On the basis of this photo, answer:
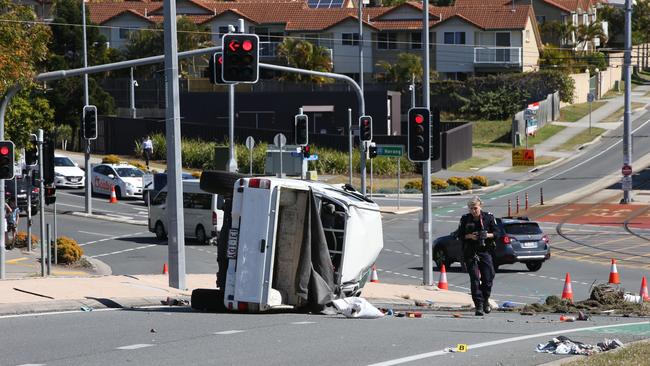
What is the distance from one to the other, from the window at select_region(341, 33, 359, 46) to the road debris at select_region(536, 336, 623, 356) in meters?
81.0

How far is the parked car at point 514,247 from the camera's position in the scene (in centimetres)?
3225

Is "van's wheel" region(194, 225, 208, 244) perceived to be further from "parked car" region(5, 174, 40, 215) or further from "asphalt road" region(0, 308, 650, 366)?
"asphalt road" region(0, 308, 650, 366)

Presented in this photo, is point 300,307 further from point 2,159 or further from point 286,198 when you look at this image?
point 2,159

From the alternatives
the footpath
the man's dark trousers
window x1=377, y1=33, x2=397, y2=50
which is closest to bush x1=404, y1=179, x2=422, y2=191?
the footpath

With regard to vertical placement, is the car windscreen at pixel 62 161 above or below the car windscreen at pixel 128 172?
above

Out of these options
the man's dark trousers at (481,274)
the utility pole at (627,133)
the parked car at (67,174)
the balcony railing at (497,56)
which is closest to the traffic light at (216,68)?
the man's dark trousers at (481,274)

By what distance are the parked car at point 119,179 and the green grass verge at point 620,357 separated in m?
42.1

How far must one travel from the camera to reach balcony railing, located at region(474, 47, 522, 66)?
303ft

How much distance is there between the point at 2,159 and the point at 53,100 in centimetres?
4264

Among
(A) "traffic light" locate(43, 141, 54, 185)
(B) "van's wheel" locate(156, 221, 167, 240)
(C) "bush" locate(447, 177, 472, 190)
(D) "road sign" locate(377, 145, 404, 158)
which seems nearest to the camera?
(A) "traffic light" locate(43, 141, 54, 185)

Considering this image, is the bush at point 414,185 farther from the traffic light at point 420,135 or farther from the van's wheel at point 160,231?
the traffic light at point 420,135

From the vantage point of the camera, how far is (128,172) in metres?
53.5

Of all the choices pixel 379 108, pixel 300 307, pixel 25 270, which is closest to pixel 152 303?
pixel 300 307

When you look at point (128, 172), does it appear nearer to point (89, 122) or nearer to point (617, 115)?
point (89, 122)
